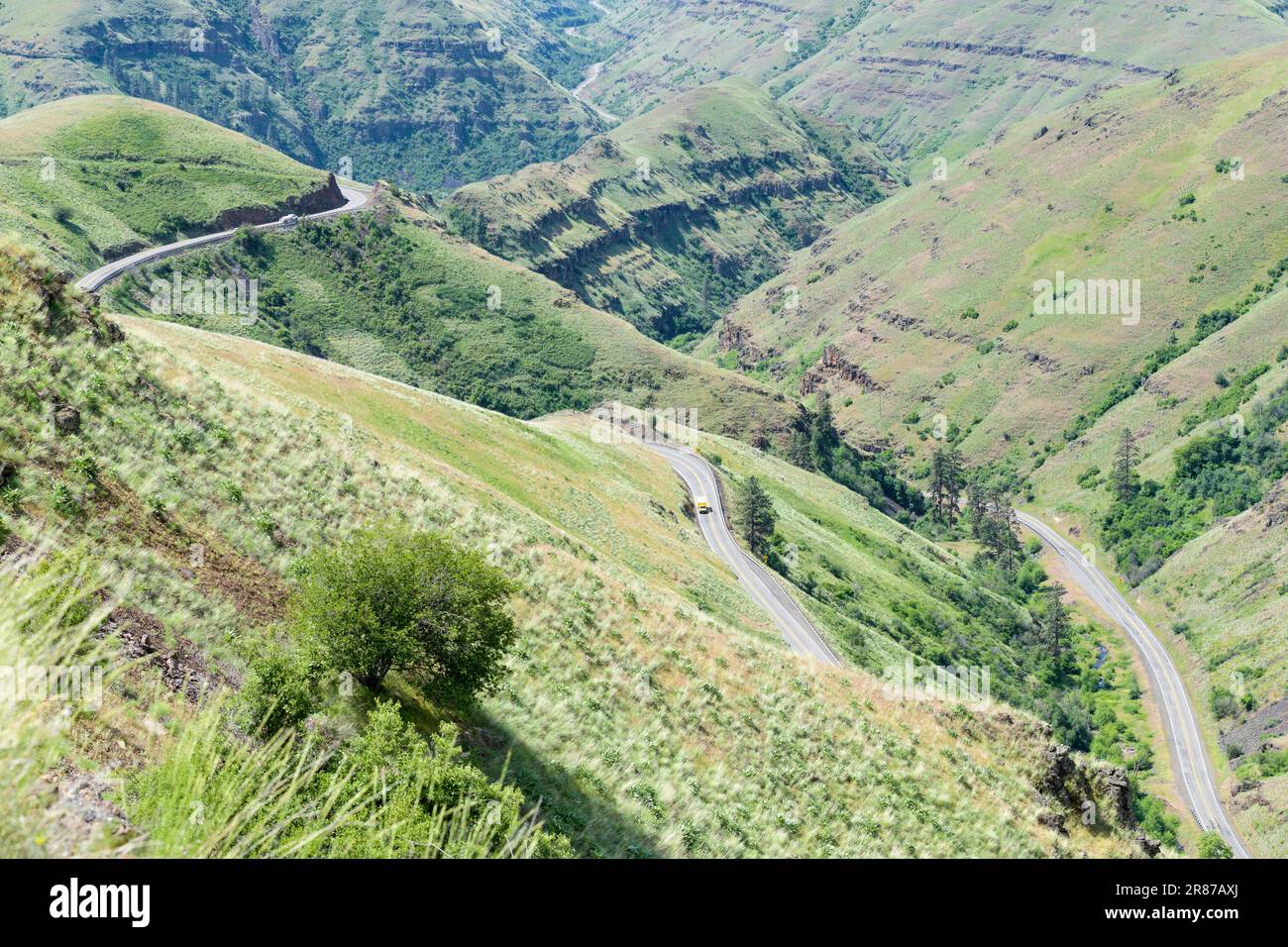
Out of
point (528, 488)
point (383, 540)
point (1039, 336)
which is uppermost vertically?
point (1039, 336)

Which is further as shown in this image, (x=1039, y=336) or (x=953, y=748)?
(x=1039, y=336)

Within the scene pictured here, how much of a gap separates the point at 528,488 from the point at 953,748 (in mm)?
27153

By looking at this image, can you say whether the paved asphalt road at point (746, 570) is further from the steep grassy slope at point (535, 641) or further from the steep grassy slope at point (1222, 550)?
the steep grassy slope at point (1222, 550)

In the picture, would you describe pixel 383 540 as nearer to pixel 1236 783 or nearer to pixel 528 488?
pixel 528 488

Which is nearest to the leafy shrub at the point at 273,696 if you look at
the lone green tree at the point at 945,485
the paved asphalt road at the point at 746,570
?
the paved asphalt road at the point at 746,570

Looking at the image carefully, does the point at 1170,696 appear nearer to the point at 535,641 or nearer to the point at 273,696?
the point at 535,641

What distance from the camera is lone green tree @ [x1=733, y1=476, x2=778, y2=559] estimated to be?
80938mm

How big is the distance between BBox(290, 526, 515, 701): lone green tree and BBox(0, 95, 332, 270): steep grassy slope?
114 m

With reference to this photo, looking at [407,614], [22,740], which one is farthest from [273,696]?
[22,740]

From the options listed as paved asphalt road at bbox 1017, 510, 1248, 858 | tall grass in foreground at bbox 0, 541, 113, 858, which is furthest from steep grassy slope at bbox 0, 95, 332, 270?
paved asphalt road at bbox 1017, 510, 1248, 858

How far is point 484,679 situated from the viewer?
2144 centimetres

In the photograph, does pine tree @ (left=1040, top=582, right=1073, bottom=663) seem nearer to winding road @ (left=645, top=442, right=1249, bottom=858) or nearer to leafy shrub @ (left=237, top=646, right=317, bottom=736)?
winding road @ (left=645, top=442, right=1249, bottom=858)
